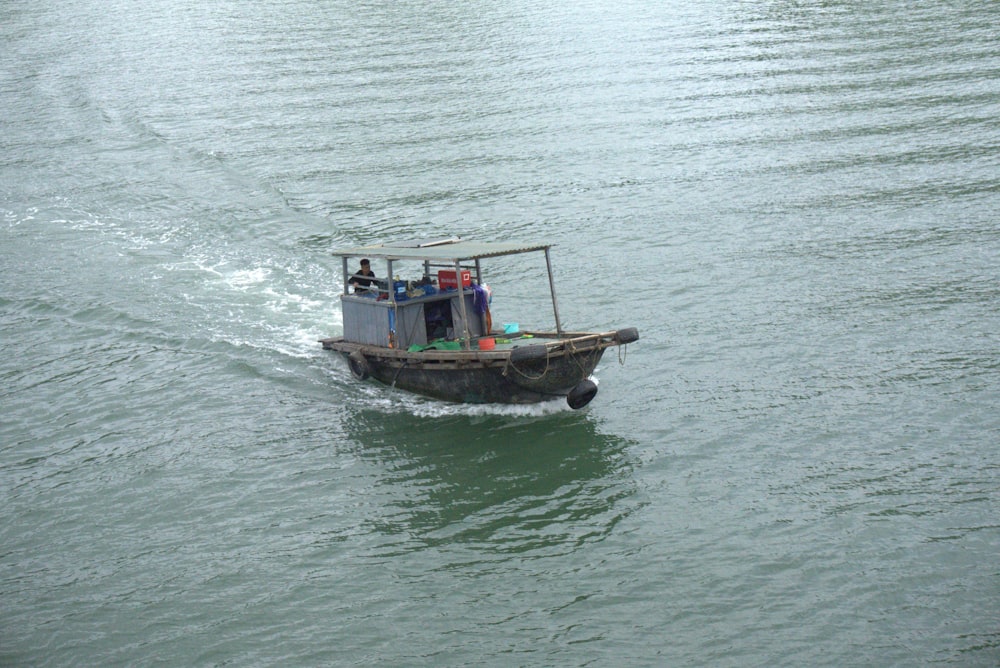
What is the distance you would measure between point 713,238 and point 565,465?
11352 millimetres

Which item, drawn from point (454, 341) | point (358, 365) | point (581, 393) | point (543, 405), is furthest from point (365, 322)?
point (581, 393)

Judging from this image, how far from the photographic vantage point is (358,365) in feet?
72.1

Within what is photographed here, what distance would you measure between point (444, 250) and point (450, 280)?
92 cm

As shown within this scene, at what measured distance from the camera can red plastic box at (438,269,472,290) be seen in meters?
21.5

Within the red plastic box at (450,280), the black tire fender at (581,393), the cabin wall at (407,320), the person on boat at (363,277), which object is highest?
the person on boat at (363,277)

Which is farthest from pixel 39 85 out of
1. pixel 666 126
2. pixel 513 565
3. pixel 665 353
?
pixel 513 565

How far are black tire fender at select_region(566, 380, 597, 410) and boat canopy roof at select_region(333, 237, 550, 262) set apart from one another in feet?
8.39

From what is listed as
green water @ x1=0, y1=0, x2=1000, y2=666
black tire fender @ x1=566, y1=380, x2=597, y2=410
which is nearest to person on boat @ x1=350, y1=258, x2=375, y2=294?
green water @ x1=0, y1=0, x2=1000, y2=666

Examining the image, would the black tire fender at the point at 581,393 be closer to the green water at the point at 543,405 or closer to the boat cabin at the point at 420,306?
the green water at the point at 543,405

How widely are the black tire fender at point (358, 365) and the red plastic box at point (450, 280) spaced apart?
2025 mm

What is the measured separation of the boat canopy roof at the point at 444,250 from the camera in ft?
65.8

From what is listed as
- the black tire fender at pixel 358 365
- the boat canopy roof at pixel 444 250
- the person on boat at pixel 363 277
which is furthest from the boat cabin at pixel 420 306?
the black tire fender at pixel 358 365

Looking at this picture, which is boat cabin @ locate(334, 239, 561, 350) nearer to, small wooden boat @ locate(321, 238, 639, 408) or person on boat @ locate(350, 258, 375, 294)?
small wooden boat @ locate(321, 238, 639, 408)

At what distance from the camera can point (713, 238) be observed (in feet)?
91.2
